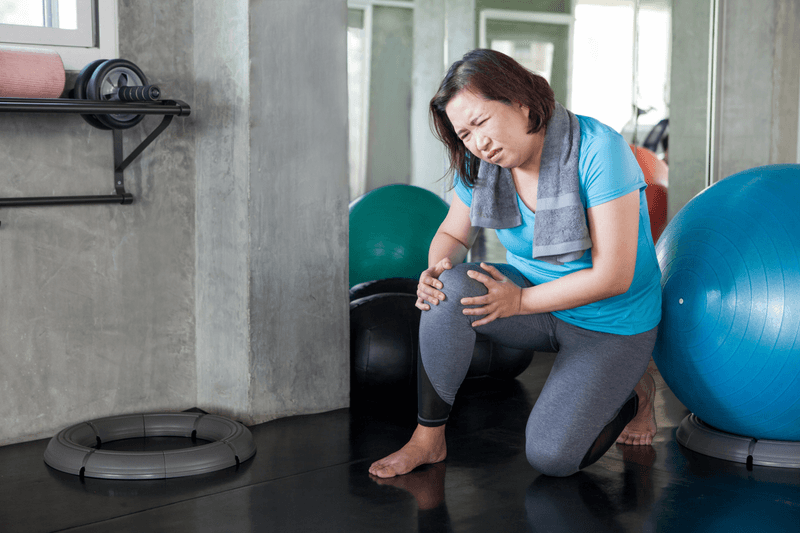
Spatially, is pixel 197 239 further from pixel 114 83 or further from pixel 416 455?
pixel 416 455

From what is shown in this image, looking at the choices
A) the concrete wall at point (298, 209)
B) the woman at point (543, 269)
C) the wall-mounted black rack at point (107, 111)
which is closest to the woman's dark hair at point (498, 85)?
the woman at point (543, 269)

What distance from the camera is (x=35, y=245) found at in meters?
2.24

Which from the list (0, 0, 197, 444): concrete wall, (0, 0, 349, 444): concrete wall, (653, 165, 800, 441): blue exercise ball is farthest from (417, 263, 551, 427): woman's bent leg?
(0, 0, 197, 444): concrete wall

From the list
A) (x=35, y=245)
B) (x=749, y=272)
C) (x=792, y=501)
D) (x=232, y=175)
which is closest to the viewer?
(x=792, y=501)

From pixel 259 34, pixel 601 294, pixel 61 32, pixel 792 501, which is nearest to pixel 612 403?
pixel 601 294

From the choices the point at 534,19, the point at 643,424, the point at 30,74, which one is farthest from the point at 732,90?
the point at 30,74

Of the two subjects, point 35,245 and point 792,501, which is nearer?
point 792,501

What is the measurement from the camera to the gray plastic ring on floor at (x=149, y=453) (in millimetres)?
1966

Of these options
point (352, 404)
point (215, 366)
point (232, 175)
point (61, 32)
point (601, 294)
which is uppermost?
point (61, 32)

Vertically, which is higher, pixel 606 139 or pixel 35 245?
pixel 606 139

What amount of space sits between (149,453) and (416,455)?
0.68 m

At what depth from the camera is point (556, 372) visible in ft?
6.48

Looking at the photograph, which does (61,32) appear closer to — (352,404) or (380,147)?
(352,404)

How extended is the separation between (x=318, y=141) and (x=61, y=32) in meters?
0.80
